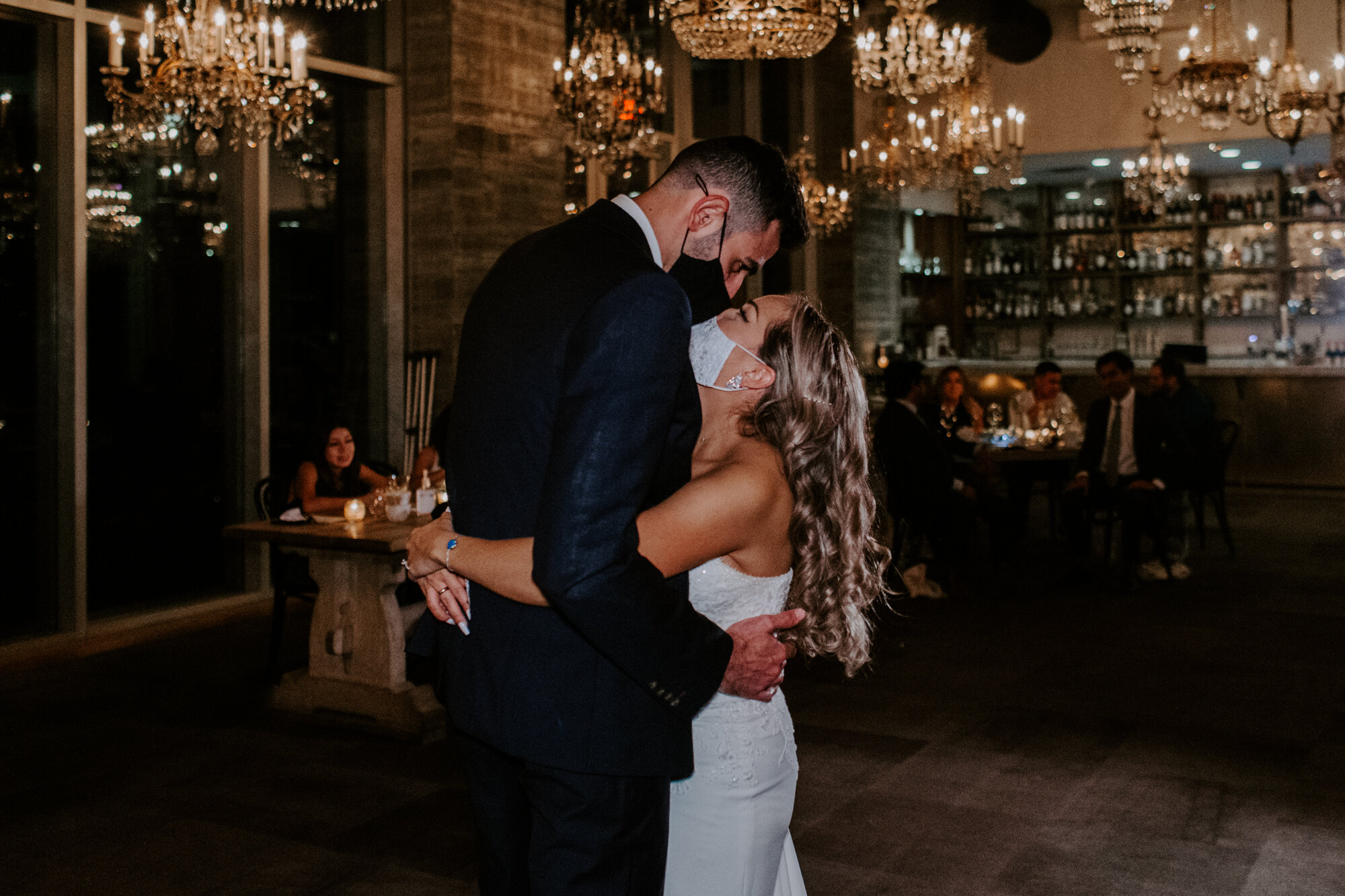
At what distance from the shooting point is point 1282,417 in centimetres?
1225

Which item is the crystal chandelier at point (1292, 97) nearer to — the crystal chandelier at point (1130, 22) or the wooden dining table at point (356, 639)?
the crystal chandelier at point (1130, 22)

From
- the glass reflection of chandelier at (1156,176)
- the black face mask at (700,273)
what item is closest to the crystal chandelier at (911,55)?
the glass reflection of chandelier at (1156,176)

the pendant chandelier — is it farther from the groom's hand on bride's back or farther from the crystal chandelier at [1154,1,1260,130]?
the groom's hand on bride's back

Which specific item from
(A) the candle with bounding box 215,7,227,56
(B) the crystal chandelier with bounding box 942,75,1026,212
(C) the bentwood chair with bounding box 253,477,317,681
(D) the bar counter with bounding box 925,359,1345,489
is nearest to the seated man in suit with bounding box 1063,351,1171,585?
(B) the crystal chandelier with bounding box 942,75,1026,212

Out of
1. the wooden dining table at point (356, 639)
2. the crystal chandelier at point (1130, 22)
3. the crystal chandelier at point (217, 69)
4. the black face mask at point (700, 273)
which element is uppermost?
the crystal chandelier at point (1130, 22)

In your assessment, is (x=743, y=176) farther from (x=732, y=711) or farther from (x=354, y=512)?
(x=354, y=512)

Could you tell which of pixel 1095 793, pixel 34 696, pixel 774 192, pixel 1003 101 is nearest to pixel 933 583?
pixel 1095 793

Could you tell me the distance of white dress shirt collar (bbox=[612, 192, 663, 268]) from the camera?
179cm

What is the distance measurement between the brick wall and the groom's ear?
6222 mm

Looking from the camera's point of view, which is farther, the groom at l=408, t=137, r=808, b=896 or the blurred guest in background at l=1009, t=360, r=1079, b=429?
the blurred guest in background at l=1009, t=360, r=1079, b=429

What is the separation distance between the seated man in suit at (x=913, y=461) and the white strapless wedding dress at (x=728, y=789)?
16.5 feet

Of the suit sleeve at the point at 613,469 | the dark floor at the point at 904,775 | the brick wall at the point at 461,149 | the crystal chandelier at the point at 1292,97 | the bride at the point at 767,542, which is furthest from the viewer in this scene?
the brick wall at the point at 461,149

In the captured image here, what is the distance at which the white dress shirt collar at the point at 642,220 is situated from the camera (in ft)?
5.89

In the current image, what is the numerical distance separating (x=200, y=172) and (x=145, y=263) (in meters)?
0.68
